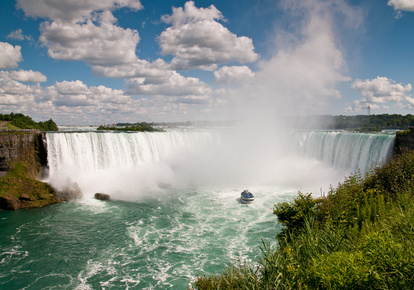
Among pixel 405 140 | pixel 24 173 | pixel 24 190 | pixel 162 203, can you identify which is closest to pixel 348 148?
pixel 405 140

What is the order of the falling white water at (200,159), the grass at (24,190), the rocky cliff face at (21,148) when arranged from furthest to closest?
the falling white water at (200,159)
the rocky cliff face at (21,148)
the grass at (24,190)

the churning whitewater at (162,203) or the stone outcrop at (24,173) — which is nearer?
the churning whitewater at (162,203)

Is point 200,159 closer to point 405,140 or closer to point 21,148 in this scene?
point 21,148

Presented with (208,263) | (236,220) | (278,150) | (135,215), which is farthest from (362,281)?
(278,150)

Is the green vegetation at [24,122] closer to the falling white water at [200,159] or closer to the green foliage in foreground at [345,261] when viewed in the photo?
the falling white water at [200,159]

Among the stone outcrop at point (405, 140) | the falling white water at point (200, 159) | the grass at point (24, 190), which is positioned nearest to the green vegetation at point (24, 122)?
the falling white water at point (200, 159)

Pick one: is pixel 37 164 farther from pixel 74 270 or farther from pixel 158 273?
pixel 158 273
